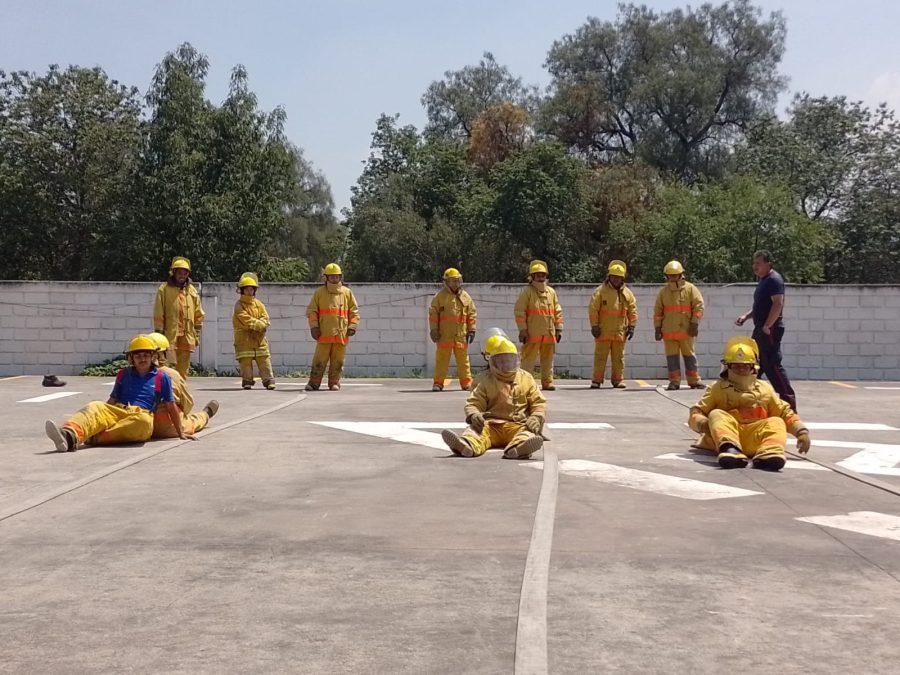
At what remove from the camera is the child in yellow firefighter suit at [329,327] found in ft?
60.9

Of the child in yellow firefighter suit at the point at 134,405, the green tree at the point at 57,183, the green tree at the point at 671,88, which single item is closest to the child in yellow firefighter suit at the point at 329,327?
the child in yellow firefighter suit at the point at 134,405

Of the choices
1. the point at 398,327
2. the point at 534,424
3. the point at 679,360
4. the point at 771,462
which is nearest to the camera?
the point at 771,462

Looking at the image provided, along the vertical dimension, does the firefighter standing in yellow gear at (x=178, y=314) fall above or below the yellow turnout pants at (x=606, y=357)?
above

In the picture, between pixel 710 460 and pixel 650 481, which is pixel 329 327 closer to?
pixel 710 460

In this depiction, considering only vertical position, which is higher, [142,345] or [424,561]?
[142,345]

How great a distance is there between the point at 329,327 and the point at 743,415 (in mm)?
9864

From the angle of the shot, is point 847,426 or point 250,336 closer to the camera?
point 847,426

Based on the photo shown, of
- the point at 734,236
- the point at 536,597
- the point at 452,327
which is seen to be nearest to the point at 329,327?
the point at 452,327

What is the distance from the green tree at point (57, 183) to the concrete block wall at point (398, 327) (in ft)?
55.1

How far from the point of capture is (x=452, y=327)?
62.2 ft

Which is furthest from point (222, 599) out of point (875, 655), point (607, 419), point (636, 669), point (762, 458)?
point (607, 419)

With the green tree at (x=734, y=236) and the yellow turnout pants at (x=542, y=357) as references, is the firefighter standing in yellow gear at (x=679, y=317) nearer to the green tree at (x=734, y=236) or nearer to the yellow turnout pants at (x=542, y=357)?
the yellow turnout pants at (x=542, y=357)

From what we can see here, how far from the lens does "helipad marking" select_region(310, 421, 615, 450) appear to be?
1134 cm

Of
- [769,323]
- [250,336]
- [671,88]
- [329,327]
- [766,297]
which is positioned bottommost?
[250,336]
